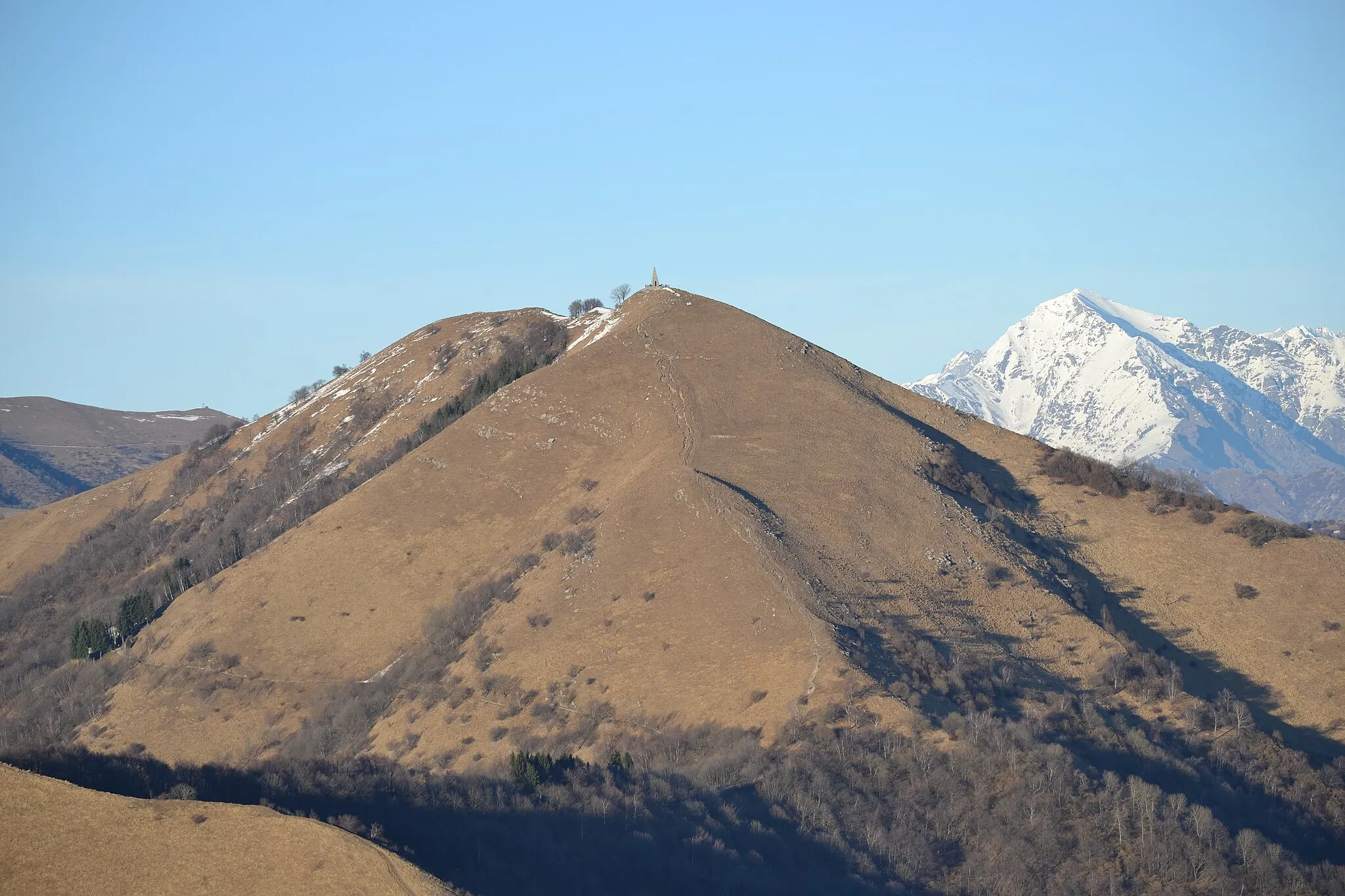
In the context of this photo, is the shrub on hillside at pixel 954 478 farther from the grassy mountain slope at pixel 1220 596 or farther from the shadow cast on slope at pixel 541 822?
the shadow cast on slope at pixel 541 822

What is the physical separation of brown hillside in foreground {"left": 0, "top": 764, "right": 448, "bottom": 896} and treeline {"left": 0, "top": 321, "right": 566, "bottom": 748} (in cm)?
5795

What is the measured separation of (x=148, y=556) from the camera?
144625mm

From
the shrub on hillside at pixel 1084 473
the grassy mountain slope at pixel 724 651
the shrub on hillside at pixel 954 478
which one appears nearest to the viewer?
the grassy mountain slope at pixel 724 651

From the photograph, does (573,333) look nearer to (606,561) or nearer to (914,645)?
(606,561)

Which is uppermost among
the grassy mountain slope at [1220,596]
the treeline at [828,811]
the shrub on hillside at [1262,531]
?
the shrub on hillside at [1262,531]

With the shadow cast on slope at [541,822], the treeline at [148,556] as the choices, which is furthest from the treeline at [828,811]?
the treeline at [148,556]

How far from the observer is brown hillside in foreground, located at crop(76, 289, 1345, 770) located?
302 feet

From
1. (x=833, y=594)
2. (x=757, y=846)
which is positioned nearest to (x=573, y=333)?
(x=833, y=594)

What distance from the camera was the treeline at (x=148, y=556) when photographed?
12069 cm

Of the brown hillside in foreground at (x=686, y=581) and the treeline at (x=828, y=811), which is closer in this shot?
the treeline at (x=828, y=811)

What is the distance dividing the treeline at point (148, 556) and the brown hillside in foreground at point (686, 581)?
8.02m

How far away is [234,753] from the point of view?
327 ft

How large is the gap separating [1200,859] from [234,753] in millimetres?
64878

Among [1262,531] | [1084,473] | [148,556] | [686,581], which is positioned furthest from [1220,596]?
[148,556]
